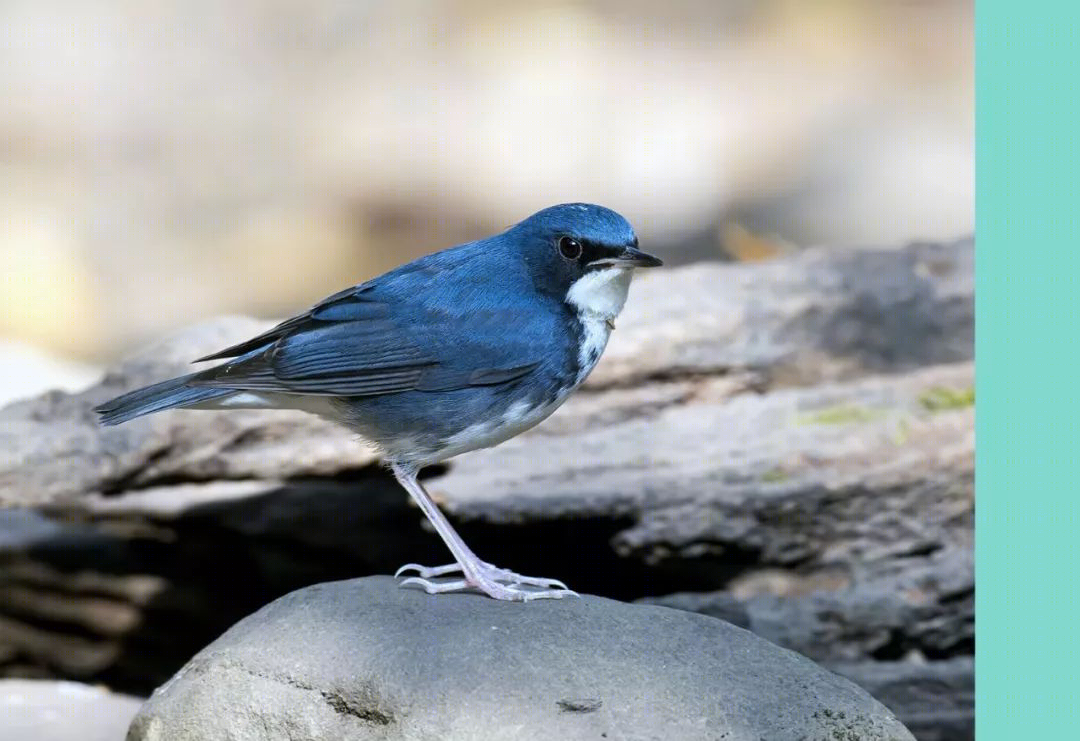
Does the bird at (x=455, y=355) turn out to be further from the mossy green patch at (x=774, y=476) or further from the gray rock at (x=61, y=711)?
the gray rock at (x=61, y=711)

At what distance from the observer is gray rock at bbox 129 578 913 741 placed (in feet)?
12.0

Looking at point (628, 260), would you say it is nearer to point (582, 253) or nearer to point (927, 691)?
point (582, 253)

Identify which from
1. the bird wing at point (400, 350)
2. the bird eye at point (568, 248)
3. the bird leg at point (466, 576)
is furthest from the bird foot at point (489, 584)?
the bird eye at point (568, 248)

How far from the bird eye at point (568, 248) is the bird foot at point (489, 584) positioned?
3.40 feet

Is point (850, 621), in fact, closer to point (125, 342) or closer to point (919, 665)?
point (919, 665)

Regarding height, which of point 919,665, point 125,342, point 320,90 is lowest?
point 919,665

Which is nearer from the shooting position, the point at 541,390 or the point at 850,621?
the point at 541,390

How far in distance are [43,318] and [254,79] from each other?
2433 millimetres

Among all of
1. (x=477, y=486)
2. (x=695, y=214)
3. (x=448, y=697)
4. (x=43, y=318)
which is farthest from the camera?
(x=695, y=214)

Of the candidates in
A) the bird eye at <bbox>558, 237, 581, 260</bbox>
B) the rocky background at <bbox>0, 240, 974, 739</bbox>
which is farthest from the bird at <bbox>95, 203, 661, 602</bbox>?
the rocky background at <bbox>0, 240, 974, 739</bbox>

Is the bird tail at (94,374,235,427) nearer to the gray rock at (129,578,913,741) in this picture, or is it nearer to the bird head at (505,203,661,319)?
the gray rock at (129,578,913,741)

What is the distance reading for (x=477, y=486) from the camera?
538 cm

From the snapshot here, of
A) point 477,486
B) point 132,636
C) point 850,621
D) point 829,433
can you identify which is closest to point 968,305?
point 829,433

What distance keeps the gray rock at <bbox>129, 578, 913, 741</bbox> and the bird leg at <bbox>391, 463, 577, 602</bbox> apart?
0.07m
